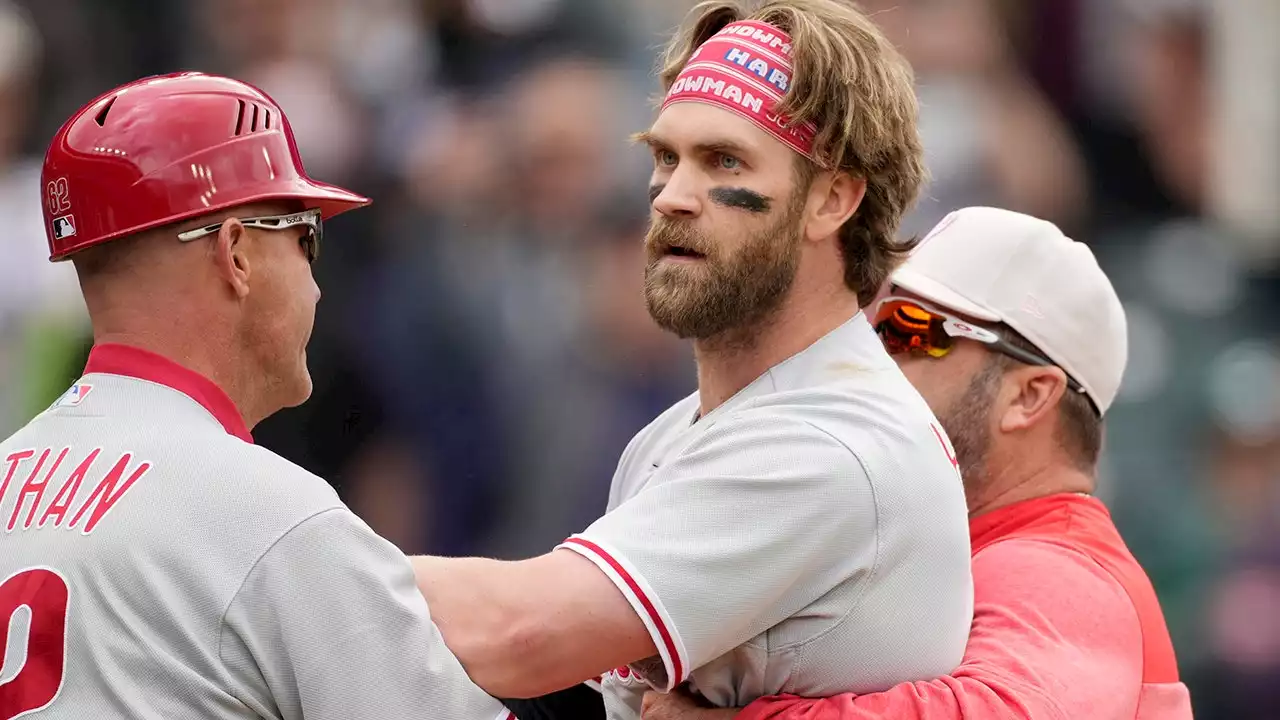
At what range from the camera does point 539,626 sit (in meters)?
2.57

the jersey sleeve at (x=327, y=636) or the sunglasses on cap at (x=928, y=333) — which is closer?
the jersey sleeve at (x=327, y=636)

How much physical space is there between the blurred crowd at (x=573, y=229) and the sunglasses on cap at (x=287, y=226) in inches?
103

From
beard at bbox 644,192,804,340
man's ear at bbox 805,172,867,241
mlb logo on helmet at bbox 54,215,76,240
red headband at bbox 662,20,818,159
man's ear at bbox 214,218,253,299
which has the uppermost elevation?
red headband at bbox 662,20,818,159

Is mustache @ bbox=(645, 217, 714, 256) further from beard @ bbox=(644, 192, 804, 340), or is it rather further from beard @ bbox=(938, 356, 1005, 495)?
beard @ bbox=(938, 356, 1005, 495)

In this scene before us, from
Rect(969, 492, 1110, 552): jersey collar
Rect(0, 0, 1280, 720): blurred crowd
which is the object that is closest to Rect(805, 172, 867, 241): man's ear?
Rect(969, 492, 1110, 552): jersey collar

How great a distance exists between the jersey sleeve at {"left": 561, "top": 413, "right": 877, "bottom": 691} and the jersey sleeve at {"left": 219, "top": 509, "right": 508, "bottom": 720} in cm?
36

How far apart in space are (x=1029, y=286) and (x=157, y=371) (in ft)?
6.69

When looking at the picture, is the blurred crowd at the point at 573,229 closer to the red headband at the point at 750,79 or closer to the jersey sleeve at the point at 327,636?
the red headband at the point at 750,79

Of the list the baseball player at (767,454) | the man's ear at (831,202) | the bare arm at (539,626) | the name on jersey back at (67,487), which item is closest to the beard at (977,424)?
the baseball player at (767,454)

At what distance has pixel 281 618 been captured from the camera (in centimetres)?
237

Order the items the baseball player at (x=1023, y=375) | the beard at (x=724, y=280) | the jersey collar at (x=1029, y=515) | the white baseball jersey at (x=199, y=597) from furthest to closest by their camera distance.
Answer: the jersey collar at (x=1029, y=515) → the baseball player at (x=1023, y=375) → the beard at (x=724, y=280) → the white baseball jersey at (x=199, y=597)

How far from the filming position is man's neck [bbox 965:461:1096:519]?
147 inches

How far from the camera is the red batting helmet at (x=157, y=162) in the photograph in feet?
8.34

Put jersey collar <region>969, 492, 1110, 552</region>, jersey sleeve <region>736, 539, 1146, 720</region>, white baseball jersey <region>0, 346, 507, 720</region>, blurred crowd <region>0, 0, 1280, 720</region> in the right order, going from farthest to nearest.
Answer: blurred crowd <region>0, 0, 1280, 720</region>, jersey collar <region>969, 492, 1110, 552</region>, jersey sleeve <region>736, 539, 1146, 720</region>, white baseball jersey <region>0, 346, 507, 720</region>
